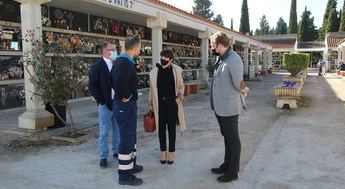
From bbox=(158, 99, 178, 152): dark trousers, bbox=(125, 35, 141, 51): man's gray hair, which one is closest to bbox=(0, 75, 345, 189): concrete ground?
bbox=(158, 99, 178, 152): dark trousers

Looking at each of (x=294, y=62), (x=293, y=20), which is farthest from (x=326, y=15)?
(x=294, y=62)

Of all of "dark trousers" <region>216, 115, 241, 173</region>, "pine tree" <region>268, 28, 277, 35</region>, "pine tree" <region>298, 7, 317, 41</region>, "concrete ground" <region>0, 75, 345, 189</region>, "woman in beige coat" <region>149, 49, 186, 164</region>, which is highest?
"pine tree" <region>268, 28, 277, 35</region>

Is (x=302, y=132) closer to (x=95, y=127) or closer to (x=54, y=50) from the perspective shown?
(x=95, y=127)

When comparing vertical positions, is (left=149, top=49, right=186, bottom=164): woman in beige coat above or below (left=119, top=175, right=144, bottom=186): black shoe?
above

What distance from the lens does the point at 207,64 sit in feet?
59.3

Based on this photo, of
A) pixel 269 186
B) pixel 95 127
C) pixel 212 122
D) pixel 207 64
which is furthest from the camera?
pixel 207 64

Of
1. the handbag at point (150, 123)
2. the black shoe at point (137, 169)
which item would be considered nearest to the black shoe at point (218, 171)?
the black shoe at point (137, 169)

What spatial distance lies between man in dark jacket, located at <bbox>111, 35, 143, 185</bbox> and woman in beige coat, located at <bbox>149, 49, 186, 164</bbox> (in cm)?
63

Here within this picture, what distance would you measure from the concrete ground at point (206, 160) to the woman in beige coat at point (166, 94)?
0.53 metres

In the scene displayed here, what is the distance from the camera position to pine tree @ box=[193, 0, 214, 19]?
5850cm

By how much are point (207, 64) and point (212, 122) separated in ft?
30.8

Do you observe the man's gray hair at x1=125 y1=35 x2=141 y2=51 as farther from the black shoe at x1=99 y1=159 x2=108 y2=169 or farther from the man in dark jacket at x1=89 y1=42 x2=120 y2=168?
the black shoe at x1=99 y1=159 x2=108 y2=169

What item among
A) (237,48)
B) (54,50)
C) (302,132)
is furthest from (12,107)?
(237,48)

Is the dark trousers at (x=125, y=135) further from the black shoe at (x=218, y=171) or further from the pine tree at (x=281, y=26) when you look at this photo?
the pine tree at (x=281, y=26)
